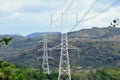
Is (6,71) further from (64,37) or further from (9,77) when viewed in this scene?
(64,37)

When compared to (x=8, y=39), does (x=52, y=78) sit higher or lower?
lower

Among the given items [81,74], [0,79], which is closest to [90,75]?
[81,74]

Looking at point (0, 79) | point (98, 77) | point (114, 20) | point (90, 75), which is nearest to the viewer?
point (114, 20)

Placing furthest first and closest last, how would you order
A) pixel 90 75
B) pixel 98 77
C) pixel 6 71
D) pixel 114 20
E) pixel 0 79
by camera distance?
1. pixel 90 75
2. pixel 98 77
3. pixel 6 71
4. pixel 0 79
5. pixel 114 20

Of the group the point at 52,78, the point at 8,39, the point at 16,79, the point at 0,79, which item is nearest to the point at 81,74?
the point at 52,78

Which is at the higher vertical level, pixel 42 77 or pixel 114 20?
pixel 114 20

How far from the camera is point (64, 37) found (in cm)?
7656

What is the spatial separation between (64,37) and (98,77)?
88488mm

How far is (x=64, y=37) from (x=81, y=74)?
10134cm

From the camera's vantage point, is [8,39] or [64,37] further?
[64,37]

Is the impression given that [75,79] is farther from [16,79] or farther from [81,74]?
[16,79]

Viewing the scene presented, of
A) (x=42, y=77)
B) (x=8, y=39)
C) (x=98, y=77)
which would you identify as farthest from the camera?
(x=98, y=77)

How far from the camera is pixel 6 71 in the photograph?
245 ft

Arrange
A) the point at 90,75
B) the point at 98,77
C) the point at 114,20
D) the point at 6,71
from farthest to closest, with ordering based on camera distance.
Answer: the point at 90,75 → the point at 98,77 → the point at 6,71 → the point at 114,20
